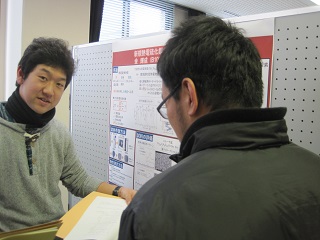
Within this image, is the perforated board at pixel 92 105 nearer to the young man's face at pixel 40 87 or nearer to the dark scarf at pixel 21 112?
the young man's face at pixel 40 87

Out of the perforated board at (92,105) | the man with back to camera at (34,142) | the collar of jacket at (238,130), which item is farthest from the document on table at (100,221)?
the collar of jacket at (238,130)

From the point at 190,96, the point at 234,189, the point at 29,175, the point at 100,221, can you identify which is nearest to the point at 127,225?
the point at 234,189

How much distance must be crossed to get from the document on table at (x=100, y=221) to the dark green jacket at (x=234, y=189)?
0.47m

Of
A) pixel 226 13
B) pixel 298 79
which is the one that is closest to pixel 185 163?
pixel 298 79

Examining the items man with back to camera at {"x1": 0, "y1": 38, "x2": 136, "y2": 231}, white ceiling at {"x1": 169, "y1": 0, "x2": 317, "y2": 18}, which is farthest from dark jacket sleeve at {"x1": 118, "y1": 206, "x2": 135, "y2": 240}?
white ceiling at {"x1": 169, "y1": 0, "x2": 317, "y2": 18}

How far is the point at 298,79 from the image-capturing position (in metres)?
0.87

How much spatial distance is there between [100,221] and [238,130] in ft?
2.27

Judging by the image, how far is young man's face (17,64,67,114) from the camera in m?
1.25

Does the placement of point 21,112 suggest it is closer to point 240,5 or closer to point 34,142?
point 34,142

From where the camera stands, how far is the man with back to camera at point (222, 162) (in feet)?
1.62

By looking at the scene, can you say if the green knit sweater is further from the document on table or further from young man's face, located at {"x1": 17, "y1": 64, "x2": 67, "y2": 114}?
the document on table

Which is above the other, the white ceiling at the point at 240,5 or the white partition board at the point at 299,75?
the white ceiling at the point at 240,5

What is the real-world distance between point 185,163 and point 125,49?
1.00 metres

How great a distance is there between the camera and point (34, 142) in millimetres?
1278
